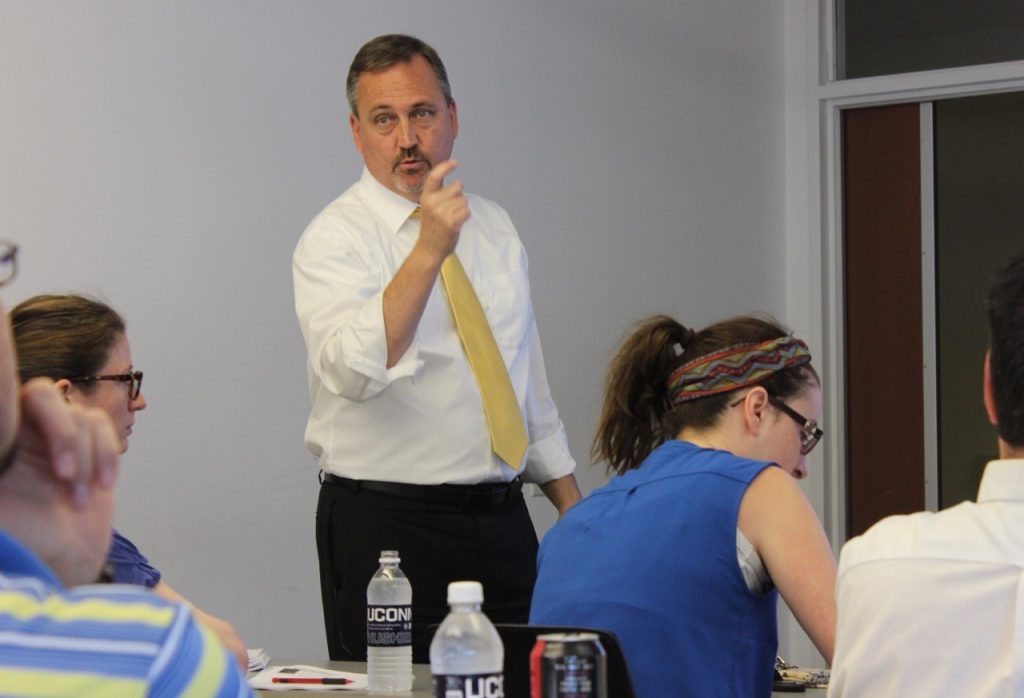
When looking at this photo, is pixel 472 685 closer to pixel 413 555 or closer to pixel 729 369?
pixel 729 369

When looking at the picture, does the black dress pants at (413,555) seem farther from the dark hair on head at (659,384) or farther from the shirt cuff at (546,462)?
the dark hair on head at (659,384)

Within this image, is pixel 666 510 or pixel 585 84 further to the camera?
pixel 585 84

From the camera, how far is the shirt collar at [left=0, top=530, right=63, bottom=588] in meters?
0.68

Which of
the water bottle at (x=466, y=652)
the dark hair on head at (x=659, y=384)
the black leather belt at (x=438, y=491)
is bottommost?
the black leather belt at (x=438, y=491)

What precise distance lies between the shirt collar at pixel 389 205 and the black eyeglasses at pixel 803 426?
1.13m

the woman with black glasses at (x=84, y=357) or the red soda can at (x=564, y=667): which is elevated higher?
the woman with black glasses at (x=84, y=357)

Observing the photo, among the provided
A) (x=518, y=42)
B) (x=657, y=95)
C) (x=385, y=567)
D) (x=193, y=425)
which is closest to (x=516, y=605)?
(x=385, y=567)

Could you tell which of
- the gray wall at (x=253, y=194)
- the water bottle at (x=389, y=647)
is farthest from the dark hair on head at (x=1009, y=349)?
the gray wall at (x=253, y=194)

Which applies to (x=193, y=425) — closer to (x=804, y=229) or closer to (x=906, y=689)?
(x=906, y=689)

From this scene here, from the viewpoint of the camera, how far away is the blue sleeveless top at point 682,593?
1.92 meters

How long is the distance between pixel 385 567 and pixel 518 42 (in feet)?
8.14

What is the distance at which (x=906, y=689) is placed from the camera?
1.42 metres

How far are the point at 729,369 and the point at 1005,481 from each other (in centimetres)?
83

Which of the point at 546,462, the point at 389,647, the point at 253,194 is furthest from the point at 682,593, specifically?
the point at 253,194
